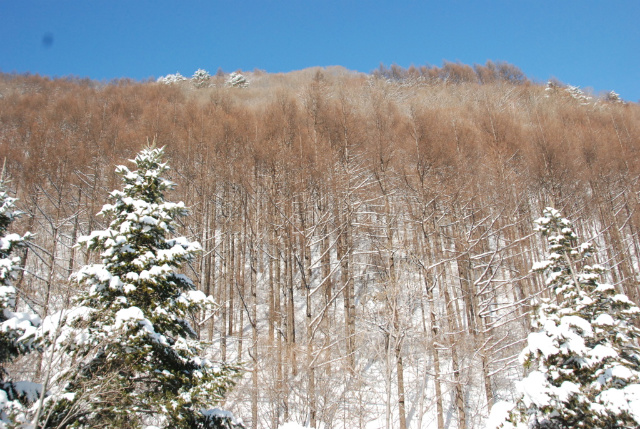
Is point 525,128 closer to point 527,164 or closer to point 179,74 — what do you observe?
point 527,164

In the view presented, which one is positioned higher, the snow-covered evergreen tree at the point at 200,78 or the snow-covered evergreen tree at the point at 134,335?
the snow-covered evergreen tree at the point at 200,78

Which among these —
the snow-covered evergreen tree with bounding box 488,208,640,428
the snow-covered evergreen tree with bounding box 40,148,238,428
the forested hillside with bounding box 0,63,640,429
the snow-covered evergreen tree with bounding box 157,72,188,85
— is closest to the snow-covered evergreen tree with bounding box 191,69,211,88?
the snow-covered evergreen tree with bounding box 157,72,188,85

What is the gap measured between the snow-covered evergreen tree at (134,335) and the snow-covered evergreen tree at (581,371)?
4.67 meters

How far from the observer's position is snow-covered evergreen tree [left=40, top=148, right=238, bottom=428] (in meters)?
4.68

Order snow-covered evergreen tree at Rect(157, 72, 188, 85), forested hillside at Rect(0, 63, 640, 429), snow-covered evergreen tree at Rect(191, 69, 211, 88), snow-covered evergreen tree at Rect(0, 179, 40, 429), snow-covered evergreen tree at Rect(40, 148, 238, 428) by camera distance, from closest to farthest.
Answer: snow-covered evergreen tree at Rect(0, 179, 40, 429) < snow-covered evergreen tree at Rect(40, 148, 238, 428) < forested hillside at Rect(0, 63, 640, 429) < snow-covered evergreen tree at Rect(191, 69, 211, 88) < snow-covered evergreen tree at Rect(157, 72, 188, 85)

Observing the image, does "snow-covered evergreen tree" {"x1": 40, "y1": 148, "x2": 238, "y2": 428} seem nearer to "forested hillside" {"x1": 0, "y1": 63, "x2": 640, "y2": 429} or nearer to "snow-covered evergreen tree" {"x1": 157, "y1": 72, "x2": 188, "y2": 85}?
"forested hillside" {"x1": 0, "y1": 63, "x2": 640, "y2": 429}

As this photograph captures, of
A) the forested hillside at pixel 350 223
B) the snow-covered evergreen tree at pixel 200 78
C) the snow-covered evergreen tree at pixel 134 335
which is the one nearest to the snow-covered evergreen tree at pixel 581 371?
the forested hillside at pixel 350 223

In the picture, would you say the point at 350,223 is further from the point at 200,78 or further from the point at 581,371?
the point at 200,78

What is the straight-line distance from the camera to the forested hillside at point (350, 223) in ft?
33.9

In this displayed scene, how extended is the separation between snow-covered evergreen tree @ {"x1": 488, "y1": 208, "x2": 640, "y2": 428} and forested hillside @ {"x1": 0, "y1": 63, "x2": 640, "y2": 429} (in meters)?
3.17

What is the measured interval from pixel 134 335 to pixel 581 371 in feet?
21.7

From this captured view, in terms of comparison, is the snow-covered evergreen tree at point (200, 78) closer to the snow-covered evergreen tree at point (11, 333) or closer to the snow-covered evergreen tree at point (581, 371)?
the snow-covered evergreen tree at point (11, 333)

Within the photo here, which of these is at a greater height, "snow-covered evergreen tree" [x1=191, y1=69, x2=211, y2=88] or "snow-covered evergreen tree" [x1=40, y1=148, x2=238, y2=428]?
"snow-covered evergreen tree" [x1=191, y1=69, x2=211, y2=88]

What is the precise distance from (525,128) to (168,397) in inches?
974
